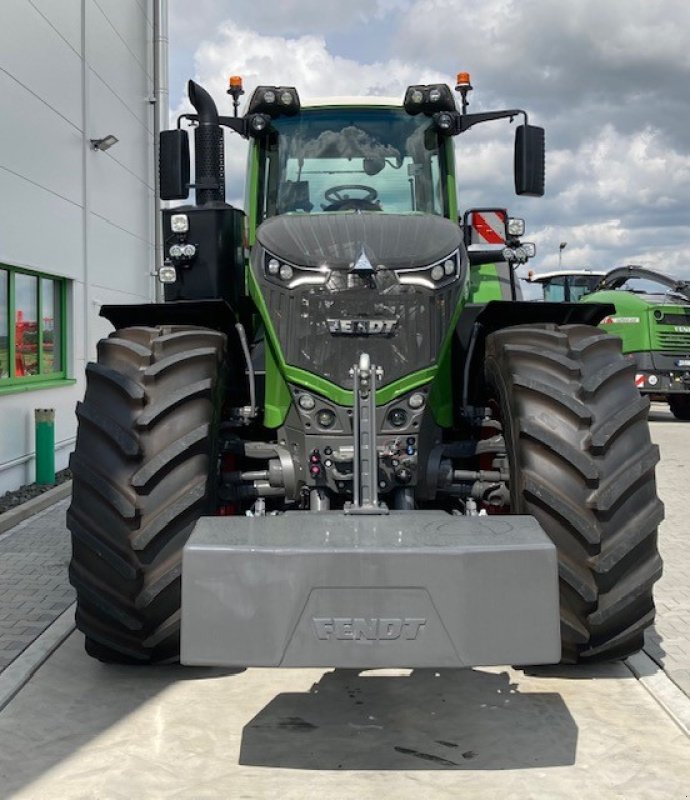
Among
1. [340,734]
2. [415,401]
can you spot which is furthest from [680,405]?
[340,734]

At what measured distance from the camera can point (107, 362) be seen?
438 cm

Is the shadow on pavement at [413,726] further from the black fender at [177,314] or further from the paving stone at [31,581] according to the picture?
the black fender at [177,314]

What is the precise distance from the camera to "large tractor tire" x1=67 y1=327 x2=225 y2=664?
396 centimetres

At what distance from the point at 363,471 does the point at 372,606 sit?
85 cm

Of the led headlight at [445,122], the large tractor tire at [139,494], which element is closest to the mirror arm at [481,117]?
the led headlight at [445,122]

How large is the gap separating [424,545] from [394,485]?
1139 millimetres

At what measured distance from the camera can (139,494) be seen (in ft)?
13.0

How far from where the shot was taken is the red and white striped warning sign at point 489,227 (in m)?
6.23

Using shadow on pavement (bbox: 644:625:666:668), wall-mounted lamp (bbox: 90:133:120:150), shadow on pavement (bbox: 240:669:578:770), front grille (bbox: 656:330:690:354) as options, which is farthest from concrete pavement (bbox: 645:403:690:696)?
wall-mounted lamp (bbox: 90:133:120:150)

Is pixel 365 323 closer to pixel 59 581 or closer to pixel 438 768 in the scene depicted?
pixel 438 768

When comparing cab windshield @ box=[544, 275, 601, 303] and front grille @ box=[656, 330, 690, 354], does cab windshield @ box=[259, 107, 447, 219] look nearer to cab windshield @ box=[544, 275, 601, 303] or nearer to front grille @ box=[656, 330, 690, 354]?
front grille @ box=[656, 330, 690, 354]

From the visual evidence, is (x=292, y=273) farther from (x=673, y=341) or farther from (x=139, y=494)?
(x=673, y=341)

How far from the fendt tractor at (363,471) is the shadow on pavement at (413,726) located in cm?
33

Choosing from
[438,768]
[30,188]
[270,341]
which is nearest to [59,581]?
[270,341]
